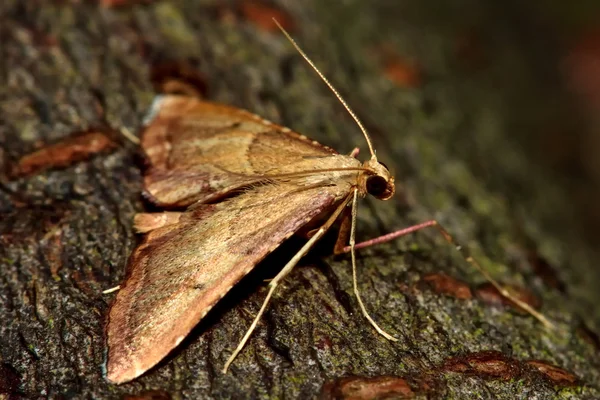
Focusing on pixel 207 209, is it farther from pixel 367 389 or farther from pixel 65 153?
pixel 367 389

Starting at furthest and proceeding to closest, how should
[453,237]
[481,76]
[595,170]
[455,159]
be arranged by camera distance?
1. [595,170]
2. [481,76]
3. [455,159]
4. [453,237]

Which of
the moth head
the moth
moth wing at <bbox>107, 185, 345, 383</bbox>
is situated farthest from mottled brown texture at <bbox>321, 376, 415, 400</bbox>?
the moth head

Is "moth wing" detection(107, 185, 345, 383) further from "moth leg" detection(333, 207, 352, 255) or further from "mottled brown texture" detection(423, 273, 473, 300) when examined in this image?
"mottled brown texture" detection(423, 273, 473, 300)

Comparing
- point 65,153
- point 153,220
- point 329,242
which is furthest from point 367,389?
point 65,153

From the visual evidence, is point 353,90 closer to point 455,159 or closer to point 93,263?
point 455,159

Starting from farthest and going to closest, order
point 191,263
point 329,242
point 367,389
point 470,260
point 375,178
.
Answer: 1. point 470,260
2. point 329,242
3. point 375,178
4. point 191,263
5. point 367,389

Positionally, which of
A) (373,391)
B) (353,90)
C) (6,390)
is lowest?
(6,390)

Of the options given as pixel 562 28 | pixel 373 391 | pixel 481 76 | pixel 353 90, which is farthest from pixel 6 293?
pixel 562 28
